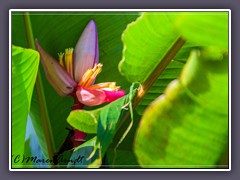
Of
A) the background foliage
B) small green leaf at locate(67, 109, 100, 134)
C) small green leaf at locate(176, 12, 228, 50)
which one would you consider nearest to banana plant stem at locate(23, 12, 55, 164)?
the background foliage

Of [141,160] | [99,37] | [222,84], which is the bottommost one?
[141,160]

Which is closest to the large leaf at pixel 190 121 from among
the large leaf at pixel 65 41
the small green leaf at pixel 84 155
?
the small green leaf at pixel 84 155

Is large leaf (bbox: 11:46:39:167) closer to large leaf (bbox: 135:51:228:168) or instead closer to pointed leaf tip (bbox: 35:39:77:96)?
pointed leaf tip (bbox: 35:39:77:96)

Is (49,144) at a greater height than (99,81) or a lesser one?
lesser

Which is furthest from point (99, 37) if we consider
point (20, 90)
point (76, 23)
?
point (20, 90)

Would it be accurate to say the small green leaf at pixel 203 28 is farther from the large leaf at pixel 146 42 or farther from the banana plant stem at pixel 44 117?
the banana plant stem at pixel 44 117
